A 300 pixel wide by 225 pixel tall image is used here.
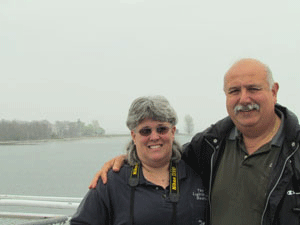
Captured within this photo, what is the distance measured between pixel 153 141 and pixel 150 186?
0.31 meters

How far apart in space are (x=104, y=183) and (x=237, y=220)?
93cm

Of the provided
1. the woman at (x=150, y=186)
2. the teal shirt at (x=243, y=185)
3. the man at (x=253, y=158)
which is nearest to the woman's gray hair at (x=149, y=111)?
the woman at (x=150, y=186)

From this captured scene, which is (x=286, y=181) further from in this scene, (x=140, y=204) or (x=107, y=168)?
(x=107, y=168)

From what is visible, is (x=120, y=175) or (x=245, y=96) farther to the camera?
(x=120, y=175)

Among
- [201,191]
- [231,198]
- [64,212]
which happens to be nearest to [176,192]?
[201,191]

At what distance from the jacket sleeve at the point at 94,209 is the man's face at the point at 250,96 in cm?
107

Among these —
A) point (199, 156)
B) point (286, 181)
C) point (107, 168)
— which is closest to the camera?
point (286, 181)

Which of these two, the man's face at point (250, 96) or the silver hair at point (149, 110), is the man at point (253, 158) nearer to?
the man's face at point (250, 96)

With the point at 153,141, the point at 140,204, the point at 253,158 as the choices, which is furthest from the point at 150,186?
the point at 253,158

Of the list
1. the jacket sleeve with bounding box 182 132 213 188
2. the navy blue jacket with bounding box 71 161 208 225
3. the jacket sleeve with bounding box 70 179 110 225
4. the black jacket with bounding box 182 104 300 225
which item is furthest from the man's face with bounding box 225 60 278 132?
the jacket sleeve with bounding box 70 179 110 225

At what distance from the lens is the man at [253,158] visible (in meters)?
1.99

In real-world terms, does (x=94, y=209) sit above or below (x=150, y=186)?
below

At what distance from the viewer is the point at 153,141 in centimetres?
232

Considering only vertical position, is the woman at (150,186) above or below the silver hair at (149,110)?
below
